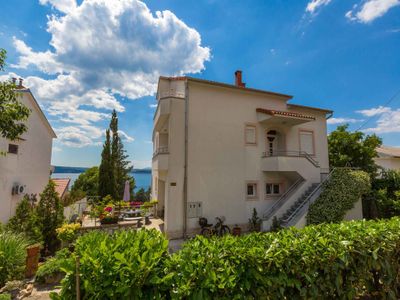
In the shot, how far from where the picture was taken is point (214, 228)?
12.7 meters

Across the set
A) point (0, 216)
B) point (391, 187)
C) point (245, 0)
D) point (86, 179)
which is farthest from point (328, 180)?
point (86, 179)

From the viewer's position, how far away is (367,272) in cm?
432

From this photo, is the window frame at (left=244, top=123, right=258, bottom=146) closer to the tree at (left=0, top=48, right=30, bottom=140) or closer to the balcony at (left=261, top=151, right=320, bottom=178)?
the balcony at (left=261, top=151, right=320, bottom=178)

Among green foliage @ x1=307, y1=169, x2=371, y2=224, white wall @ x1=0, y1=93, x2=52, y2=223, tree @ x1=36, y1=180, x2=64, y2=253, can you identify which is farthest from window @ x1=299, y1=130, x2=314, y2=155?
white wall @ x1=0, y1=93, x2=52, y2=223

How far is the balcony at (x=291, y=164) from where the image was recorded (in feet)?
45.3

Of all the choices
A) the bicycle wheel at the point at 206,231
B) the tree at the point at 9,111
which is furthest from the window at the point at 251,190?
the tree at the point at 9,111

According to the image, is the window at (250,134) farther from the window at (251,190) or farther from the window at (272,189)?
the window at (272,189)

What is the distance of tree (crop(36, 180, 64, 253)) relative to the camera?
9.31 metres

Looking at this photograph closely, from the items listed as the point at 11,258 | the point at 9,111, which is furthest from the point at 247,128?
the point at 11,258

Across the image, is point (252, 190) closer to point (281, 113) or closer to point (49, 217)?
point (281, 113)

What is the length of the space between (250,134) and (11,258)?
13.8 metres

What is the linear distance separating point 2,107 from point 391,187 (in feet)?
78.2

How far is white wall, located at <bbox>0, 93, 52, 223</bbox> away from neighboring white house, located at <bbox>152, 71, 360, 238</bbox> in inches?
355

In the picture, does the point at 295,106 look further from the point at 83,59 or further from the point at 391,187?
the point at 83,59
